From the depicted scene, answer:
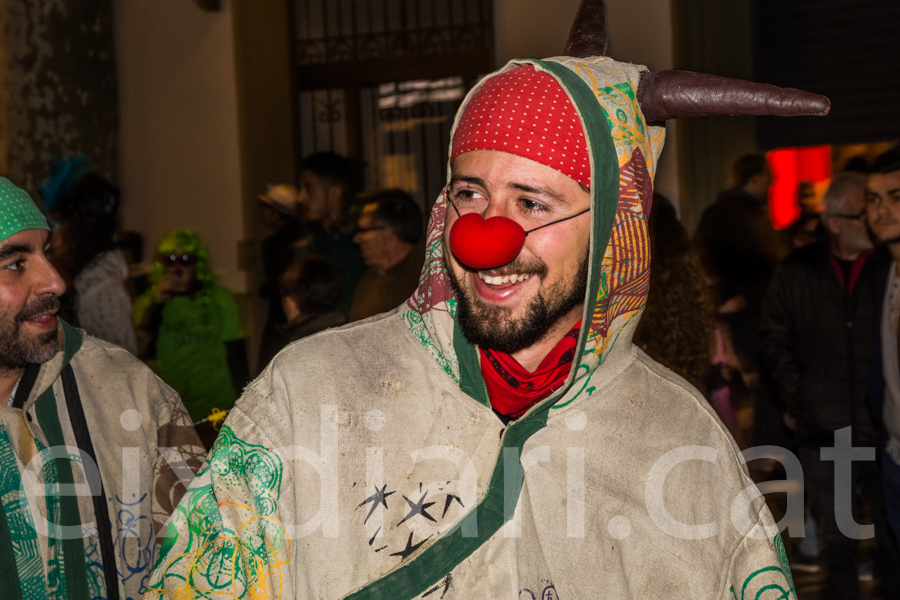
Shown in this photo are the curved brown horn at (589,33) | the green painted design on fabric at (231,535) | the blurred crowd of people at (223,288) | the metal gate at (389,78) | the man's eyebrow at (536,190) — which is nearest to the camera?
the green painted design on fabric at (231,535)

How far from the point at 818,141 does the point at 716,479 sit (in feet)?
17.8

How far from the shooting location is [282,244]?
5508 millimetres

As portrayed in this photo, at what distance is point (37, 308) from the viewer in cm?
268

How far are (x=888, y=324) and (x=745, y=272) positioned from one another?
1.32m

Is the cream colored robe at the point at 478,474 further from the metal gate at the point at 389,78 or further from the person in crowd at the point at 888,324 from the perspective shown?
the metal gate at the point at 389,78

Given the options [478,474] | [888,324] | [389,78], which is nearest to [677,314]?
[888,324]

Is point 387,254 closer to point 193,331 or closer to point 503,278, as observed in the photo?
point 193,331

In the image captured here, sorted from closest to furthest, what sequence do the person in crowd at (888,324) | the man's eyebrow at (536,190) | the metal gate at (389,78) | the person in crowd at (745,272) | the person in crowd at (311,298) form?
the man's eyebrow at (536,190), the person in crowd at (888,324), the person in crowd at (311,298), the person in crowd at (745,272), the metal gate at (389,78)

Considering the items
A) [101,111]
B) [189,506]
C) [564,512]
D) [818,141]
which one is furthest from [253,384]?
[101,111]

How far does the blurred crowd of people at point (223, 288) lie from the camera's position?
172 inches

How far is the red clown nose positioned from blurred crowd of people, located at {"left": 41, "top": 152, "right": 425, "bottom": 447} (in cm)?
250

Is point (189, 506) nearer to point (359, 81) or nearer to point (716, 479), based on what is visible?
point (716, 479)

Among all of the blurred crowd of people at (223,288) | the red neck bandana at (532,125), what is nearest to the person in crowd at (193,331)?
the blurred crowd of people at (223,288)

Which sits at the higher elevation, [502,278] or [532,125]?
[532,125]
